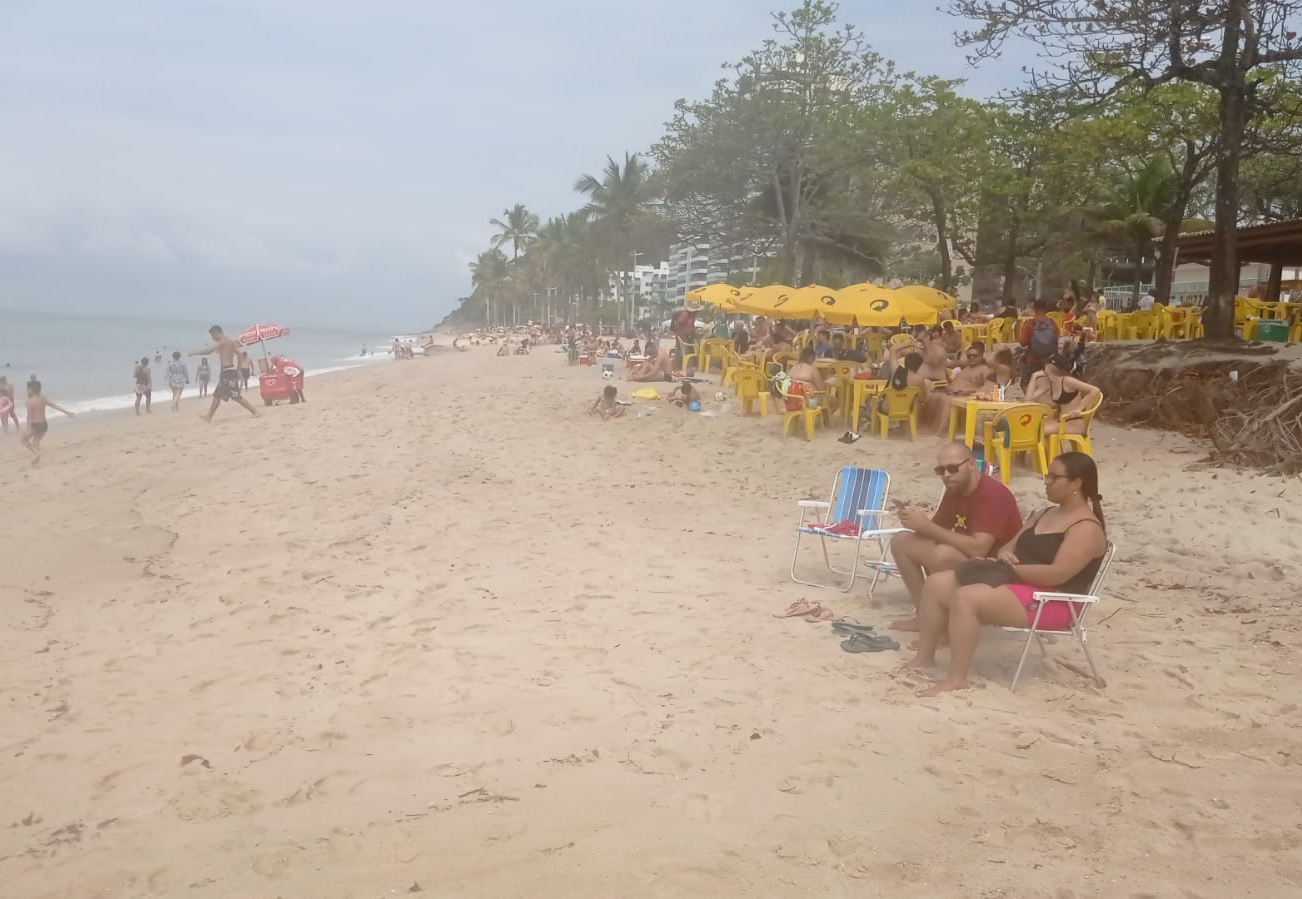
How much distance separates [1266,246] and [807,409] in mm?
8740

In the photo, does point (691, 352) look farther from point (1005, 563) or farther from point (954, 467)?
point (1005, 563)

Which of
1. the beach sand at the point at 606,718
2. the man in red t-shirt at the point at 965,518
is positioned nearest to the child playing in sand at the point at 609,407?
the beach sand at the point at 606,718

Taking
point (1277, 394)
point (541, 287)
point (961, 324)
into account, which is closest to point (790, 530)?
point (1277, 394)

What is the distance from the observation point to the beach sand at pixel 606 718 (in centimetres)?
260

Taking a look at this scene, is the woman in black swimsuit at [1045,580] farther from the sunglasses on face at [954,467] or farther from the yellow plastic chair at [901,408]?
the yellow plastic chair at [901,408]

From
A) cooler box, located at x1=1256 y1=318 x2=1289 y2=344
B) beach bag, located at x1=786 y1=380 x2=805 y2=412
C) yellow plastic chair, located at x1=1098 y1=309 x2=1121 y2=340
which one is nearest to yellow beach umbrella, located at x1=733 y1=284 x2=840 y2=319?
beach bag, located at x1=786 y1=380 x2=805 y2=412

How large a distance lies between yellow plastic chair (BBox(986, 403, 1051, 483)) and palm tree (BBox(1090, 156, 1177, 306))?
701 inches

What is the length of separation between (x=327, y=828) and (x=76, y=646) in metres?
2.67

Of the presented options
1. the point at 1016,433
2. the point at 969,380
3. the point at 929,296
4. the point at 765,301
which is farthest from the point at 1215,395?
the point at 765,301

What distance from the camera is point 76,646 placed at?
4750 mm

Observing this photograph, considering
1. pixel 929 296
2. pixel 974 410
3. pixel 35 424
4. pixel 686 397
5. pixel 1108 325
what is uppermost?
pixel 929 296

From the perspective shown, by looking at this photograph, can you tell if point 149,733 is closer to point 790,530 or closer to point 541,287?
point 790,530

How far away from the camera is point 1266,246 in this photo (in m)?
13.8

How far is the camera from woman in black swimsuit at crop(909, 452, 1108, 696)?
3.64 m
